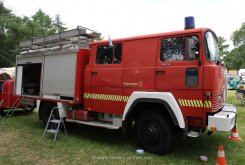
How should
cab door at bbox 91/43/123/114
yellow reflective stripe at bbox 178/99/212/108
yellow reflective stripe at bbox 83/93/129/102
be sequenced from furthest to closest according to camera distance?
1. cab door at bbox 91/43/123/114
2. yellow reflective stripe at bbox 83/93/129/102
3. yellow reflective stripe at bbox 178/99/212/108

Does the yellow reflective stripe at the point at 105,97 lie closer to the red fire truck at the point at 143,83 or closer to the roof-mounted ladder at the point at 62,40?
the red fire truck at the point at 143,83

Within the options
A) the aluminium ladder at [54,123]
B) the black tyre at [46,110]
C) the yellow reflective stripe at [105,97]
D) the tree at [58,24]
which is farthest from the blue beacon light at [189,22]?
the tree at [58,24]

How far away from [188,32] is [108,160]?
305 centimetres

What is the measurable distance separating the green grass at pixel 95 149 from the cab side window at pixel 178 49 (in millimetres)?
2071

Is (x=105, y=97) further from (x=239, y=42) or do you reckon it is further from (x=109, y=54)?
(x=239, y=42)

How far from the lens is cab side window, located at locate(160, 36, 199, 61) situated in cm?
542

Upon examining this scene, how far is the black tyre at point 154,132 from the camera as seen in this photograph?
5727 millimetres

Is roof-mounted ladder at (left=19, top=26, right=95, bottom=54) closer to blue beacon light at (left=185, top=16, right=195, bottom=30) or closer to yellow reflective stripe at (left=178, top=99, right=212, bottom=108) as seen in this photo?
blue beacon light at (left=185, top=16, right=195, bottom=30)

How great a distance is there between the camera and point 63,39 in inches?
311

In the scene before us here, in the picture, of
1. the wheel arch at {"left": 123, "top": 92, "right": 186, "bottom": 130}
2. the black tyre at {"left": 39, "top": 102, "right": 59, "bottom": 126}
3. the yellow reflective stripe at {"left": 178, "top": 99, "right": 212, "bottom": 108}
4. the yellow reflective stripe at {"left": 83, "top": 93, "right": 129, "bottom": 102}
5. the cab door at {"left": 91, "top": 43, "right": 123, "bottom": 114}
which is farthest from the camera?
the black tyre at {"left": 39, "top": 102, "right": 59, "bottom": 126}

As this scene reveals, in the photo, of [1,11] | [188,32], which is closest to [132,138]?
[188,32]

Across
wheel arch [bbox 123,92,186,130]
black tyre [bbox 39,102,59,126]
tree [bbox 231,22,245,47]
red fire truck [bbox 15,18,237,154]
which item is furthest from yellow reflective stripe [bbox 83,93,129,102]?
tree [bbox 231,22,245,47]

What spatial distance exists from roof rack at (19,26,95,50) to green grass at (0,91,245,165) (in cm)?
259

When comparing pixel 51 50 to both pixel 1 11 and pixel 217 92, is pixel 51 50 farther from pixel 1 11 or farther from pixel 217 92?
pixel 1 11
